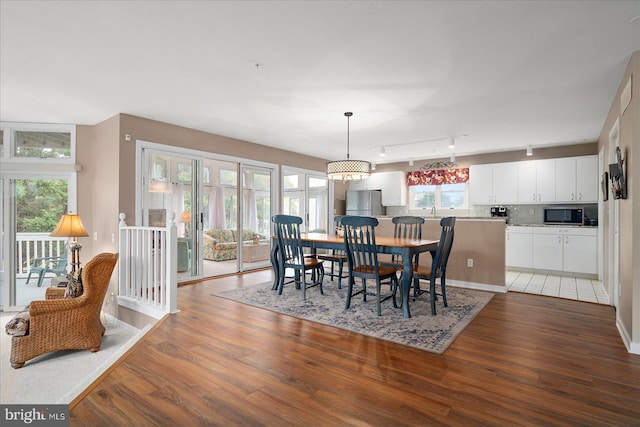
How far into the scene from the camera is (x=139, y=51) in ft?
9.05

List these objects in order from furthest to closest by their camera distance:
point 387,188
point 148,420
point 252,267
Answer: point 387,188 < point 252,267 < point 148,420

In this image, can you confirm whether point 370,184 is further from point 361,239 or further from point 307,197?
point 361,239

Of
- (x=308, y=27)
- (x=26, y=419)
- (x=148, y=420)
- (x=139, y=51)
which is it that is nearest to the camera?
(x=148, y=420)

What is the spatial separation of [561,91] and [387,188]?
15.6 ft

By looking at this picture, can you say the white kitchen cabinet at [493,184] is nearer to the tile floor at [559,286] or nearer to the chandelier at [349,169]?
the tile floor at [559,286]

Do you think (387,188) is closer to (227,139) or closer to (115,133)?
(227,139)

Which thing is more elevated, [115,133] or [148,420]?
[115,133]

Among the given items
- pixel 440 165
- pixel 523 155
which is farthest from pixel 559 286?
pixel 440 165

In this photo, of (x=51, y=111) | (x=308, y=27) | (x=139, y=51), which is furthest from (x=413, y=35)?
(x=51, y=111)

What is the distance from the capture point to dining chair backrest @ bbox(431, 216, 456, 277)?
361 cm

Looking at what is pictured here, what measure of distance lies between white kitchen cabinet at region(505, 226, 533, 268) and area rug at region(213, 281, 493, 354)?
2421 mm

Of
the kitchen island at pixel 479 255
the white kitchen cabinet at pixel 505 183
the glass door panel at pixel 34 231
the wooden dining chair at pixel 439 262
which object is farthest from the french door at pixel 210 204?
the white kitchen cabinet at pixel 505 183

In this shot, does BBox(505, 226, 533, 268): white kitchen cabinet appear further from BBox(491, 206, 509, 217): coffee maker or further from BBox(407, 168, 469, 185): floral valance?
BBox(407, 168, 469, 185): floral valance

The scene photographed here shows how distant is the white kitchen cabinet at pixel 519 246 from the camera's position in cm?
627
